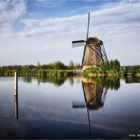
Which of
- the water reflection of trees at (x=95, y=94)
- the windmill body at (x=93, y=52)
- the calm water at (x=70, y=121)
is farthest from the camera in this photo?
the windmill body at (x=93, y=52)

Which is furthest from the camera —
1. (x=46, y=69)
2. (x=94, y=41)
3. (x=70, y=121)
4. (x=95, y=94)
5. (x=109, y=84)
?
(x=46, y=69)

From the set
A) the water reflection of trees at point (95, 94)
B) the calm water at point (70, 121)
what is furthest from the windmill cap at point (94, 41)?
the calm water at point (70, 121)

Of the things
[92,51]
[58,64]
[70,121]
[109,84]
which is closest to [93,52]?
[92,51]

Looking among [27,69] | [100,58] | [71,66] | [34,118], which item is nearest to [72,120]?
[34,118]

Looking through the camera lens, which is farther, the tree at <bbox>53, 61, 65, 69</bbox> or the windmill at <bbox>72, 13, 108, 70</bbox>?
the tree at <bbox>53, 61, 65, 69</bbox>

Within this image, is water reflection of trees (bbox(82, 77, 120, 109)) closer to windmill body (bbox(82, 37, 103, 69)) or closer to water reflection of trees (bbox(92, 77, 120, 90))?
water reflection of trees (bbox(92, 77, 120, 90))

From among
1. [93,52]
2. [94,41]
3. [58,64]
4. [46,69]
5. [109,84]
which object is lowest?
[109,84]

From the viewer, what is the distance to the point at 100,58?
38.4m

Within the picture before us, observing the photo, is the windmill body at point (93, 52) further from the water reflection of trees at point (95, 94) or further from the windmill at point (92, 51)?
the water reflection of trees at point (95, 94)

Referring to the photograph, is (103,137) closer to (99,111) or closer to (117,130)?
(117,130)

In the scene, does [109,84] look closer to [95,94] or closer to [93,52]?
[95,94]

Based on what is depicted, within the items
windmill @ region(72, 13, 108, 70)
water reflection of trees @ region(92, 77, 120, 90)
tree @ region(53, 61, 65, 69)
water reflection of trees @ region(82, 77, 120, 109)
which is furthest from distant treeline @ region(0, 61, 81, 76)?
water reflection of trees @ region(82, 77, 120, 109)

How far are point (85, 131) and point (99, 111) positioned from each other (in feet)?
9.84

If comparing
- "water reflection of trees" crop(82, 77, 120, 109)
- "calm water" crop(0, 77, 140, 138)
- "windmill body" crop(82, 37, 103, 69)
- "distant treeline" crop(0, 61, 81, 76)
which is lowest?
"calm water" crop(0, 77, 140, 138)
